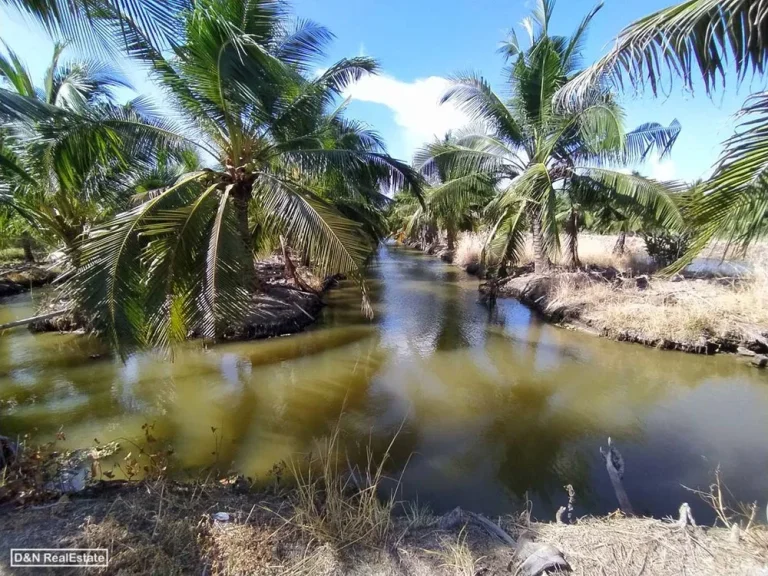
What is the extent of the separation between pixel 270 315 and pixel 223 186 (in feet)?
11.1

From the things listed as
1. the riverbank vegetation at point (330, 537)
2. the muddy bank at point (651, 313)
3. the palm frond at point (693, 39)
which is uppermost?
the palm frond at point (693, 39)

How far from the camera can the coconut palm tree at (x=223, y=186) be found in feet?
14.2

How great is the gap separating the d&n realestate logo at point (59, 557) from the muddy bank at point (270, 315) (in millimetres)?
5493

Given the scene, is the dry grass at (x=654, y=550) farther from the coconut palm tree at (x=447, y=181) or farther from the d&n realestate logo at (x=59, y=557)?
the coconut palm tree at (x=447, y=181)

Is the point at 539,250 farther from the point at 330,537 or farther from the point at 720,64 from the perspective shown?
the point at 330,537

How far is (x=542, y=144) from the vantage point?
10.7 m

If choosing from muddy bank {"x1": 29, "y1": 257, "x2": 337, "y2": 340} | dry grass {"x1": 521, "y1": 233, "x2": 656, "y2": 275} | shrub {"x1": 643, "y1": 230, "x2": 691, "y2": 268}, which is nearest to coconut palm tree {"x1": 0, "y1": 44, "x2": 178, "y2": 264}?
muddy bank {"x1": 29, "y1": 257, "x2": 337, "y2": 340}

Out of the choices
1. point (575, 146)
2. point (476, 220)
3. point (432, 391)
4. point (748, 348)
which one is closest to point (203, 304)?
point (432, 391)

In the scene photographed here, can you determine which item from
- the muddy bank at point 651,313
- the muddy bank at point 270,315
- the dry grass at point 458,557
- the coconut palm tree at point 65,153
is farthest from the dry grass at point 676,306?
the coconut palm tree at point 65,153

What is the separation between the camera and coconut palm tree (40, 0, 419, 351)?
434 centimetres

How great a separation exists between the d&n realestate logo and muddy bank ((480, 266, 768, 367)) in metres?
9.21

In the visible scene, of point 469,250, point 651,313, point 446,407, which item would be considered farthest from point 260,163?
point 469,250

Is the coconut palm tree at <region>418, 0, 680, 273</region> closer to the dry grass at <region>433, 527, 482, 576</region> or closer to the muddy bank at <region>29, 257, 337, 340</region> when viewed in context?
the muddy bank at <region>29, 257, 337, 340</region>

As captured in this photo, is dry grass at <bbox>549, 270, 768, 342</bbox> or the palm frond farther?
dry grass at <bbox>549, 270, 768, 342</bbox>
